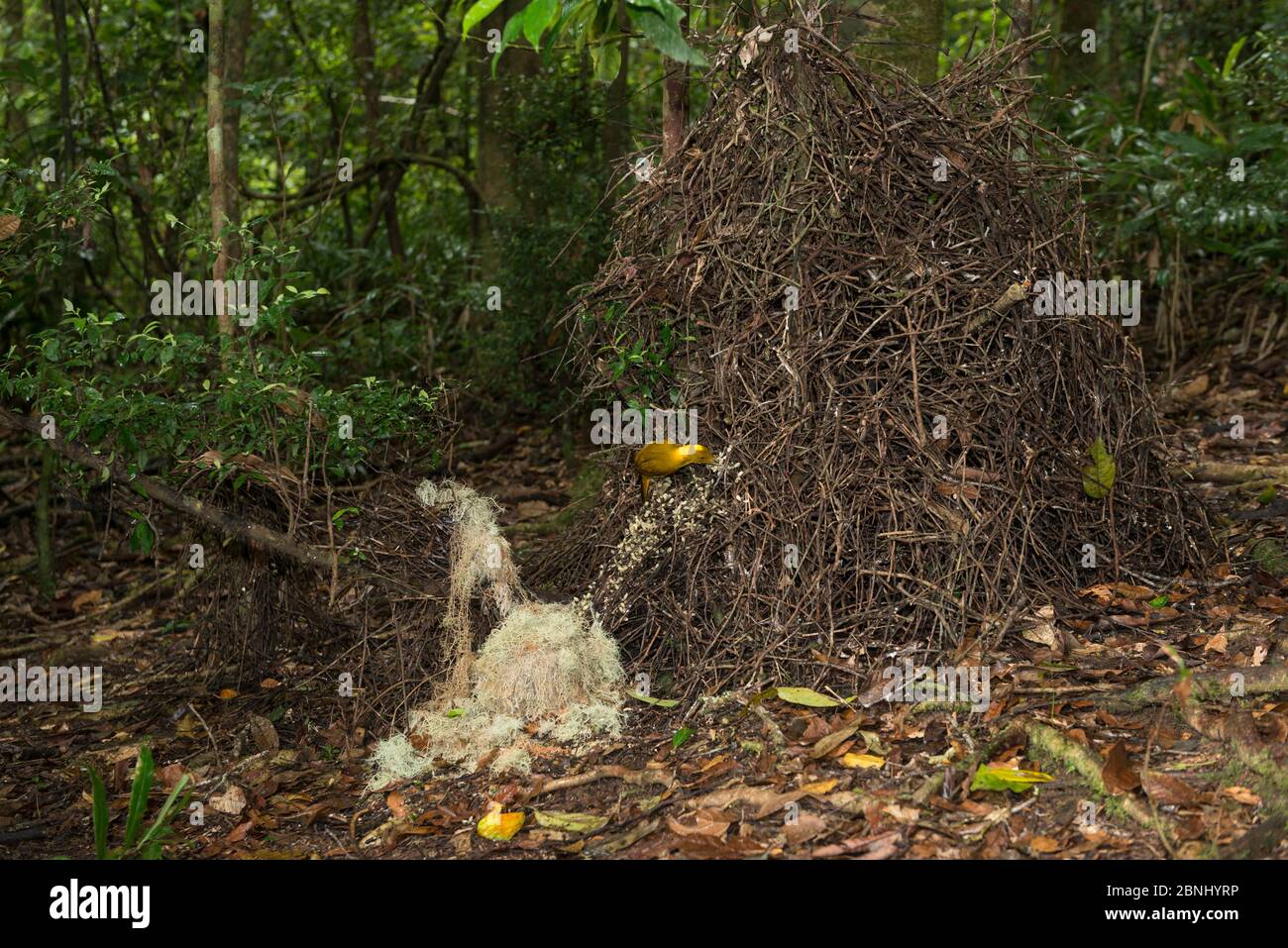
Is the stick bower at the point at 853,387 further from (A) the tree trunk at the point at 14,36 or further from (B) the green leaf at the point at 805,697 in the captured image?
(A) the tree trunk at the point at 14,36

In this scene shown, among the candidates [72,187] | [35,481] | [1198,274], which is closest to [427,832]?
[72,187]

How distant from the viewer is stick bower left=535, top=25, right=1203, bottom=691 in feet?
13.3

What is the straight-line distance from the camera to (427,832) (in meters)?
3.60

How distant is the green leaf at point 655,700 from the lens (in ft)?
13.1

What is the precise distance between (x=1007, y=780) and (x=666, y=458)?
1641mm

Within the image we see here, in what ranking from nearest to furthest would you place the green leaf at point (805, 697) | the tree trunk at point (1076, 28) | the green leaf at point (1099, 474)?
the green leaf at point (805, 697) → the green leaf at point (1099, 474) → the tree trunk at point (1076, 28)

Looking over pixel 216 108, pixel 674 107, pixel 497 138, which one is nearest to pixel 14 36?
pixel 497 138

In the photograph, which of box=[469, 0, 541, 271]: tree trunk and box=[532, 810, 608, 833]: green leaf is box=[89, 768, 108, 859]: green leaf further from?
box=[469, 0, 541, 271]: tree trunk

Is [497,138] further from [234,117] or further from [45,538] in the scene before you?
[45,538]

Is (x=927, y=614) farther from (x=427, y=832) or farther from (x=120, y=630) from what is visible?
(x=120, y=630)

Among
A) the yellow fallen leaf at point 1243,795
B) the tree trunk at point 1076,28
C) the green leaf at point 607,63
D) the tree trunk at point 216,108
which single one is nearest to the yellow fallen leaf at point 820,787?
the yellow fallen leaf at point 1243,795

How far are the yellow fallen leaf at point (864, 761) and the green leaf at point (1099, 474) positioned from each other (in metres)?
1.49

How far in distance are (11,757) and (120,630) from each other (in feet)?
4.67

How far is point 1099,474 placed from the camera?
438 centimetres
